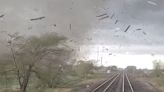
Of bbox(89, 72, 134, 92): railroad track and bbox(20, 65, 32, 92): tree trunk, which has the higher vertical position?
bbox(20, 65, 32, 92): tree trunk

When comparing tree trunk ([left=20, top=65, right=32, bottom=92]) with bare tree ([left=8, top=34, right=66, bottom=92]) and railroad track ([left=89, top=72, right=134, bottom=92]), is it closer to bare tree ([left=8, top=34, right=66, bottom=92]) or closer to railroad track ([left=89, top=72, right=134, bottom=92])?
bare tree ([left=8, top=34, right=66, bottom=92])

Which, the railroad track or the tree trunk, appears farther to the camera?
the railroad track

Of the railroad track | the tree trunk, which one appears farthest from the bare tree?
the railroad track

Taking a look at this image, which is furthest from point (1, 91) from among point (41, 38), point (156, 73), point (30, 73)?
point (156, 73)

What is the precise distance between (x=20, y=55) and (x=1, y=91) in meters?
4.88

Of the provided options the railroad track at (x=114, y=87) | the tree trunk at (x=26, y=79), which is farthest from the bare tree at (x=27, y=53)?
the railroad track at (x=114, y=87)

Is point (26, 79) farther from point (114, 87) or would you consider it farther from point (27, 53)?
point (114, 87)

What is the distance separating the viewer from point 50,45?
46781 mm

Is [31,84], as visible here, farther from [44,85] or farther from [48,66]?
[48,66]

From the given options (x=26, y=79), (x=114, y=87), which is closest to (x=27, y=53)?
(x=26, y=79)

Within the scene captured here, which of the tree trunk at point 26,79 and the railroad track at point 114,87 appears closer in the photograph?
the tree trunk at point 26,79

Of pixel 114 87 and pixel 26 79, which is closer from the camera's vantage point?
pixel 26 79

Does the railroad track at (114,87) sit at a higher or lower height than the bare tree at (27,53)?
lower

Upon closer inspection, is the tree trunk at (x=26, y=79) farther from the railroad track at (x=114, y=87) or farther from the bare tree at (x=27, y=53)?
the railroad track at (x=114, y=87)
